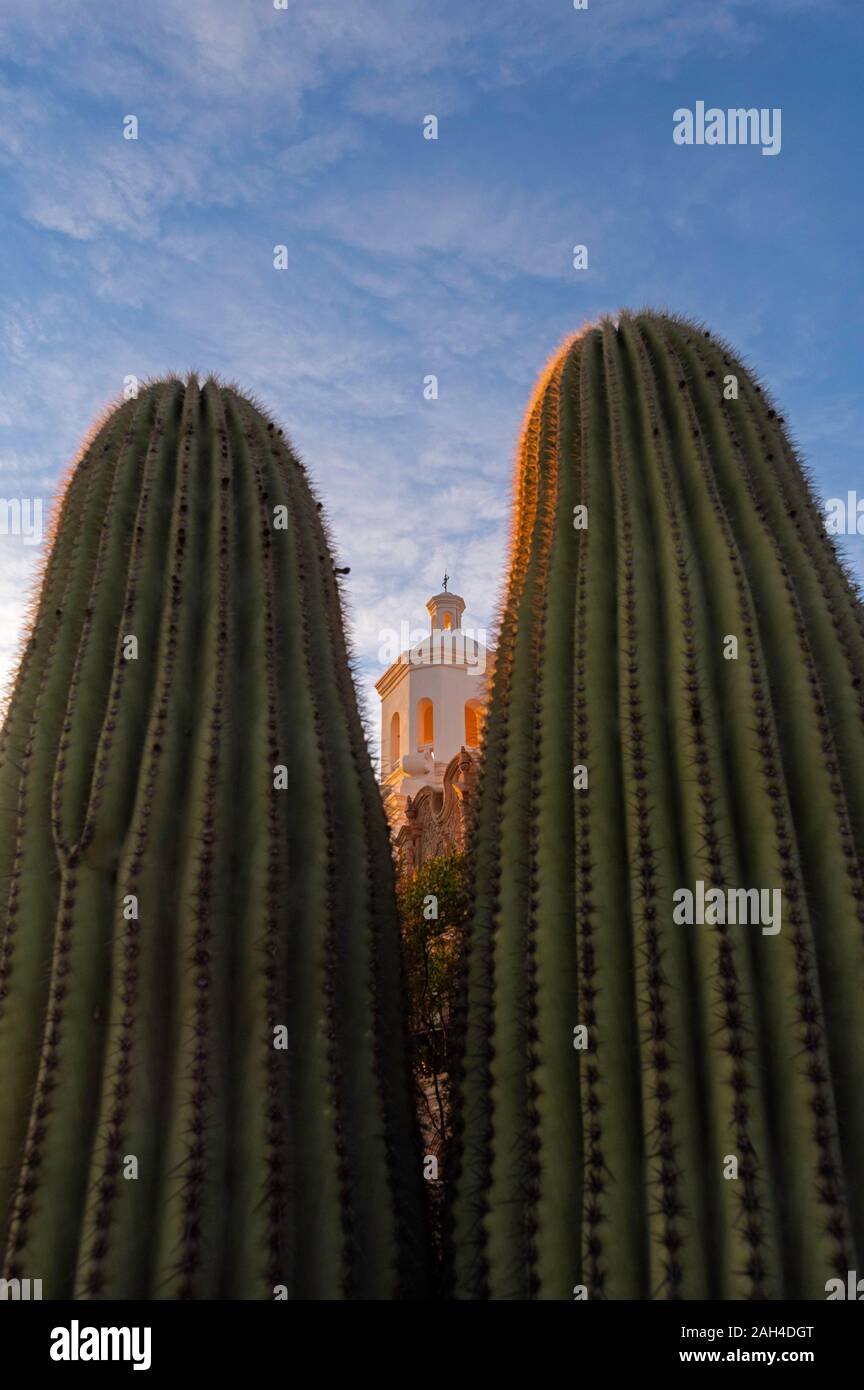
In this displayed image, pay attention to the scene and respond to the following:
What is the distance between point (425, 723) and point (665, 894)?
23.3 meters

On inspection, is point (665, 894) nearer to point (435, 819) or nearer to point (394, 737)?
point (435, 819)

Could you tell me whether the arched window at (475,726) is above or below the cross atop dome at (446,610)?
below

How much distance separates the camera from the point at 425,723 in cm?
2583

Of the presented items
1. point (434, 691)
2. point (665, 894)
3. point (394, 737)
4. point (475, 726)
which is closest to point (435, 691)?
point (434, 691)

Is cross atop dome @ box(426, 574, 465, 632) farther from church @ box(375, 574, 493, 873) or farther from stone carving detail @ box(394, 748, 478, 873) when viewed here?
stone carving detail @ box(394, 748, 478, 873)

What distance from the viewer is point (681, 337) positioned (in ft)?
13.4

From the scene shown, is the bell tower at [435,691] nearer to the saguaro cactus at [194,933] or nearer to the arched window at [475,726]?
the arched window at [475,726]

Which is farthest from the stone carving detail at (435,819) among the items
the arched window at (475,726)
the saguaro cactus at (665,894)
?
the saguaro cactus at (665,894)

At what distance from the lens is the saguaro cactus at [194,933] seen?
2.18 meters

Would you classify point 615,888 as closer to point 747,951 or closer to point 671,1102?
point 747,951

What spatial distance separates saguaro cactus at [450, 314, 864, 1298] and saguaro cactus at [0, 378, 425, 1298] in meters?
0.36

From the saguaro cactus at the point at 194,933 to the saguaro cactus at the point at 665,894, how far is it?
0.36 metres

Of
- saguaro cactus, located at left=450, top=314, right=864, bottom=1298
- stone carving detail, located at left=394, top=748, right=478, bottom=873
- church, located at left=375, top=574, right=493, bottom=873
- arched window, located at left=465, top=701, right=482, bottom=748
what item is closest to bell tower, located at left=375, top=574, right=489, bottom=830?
church, located at left=375, top=574, right=493, bottom=873

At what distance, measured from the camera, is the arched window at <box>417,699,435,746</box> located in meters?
25.6
